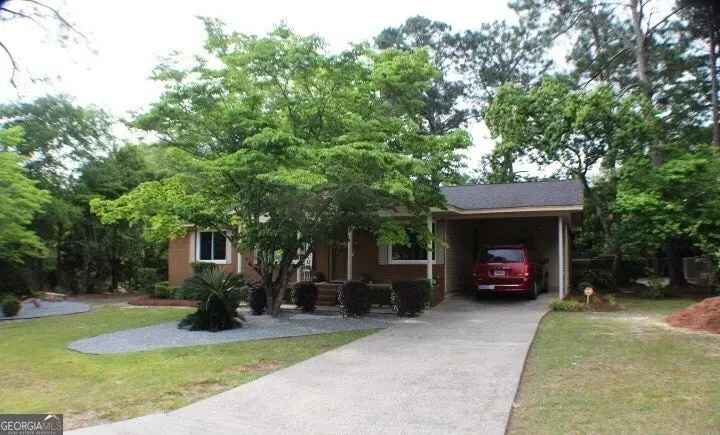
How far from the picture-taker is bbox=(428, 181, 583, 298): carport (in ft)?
50.9

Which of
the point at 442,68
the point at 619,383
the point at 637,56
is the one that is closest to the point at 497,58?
the point at 442,68

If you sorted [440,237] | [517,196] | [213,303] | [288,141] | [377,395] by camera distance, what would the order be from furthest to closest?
1. [517,196]
2. [440,237]
3. [213,303]
4. [288,141]
5. [377,395]

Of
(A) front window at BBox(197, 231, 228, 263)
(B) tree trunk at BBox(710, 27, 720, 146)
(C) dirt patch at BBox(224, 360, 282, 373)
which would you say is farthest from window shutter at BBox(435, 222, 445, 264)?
(B) tree trunk at BBox(710, 27, 720, 146)

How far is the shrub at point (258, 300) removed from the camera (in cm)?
1370

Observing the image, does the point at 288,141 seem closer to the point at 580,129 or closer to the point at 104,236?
the point at 580,129

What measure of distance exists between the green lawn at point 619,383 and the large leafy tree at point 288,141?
4147mm

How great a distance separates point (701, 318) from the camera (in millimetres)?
10727

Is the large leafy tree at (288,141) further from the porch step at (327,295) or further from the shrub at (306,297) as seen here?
the porch step at (327,295)

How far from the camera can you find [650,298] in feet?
57.5

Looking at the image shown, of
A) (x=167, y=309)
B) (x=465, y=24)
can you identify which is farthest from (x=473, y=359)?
(x=465, y=24)

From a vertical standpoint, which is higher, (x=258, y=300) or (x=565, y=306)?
(x=258, y=300)

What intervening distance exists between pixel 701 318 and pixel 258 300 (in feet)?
32.4

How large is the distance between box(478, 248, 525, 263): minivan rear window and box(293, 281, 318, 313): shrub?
16.5 ft

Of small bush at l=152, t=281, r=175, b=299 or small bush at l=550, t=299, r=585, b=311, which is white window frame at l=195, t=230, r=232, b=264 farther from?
small bush at l=550, t=299, r=585, b=311
